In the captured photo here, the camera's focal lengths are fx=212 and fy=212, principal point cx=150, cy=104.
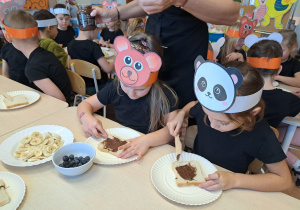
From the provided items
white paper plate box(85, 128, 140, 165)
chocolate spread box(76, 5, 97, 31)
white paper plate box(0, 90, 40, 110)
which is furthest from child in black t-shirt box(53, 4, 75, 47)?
white paper plate box(85, 128, 140, 165)

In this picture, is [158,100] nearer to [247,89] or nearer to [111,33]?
[247,89]

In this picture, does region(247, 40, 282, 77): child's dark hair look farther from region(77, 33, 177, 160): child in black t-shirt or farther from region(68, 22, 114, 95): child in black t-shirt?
region(68, 22, 114, 95): child in black t-shirt

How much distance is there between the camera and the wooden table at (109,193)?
26.9 inches

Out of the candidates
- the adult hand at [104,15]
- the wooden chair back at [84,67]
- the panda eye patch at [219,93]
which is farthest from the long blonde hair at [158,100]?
the wooden chair back at [84,67]

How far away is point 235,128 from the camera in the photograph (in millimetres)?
Answer: 941

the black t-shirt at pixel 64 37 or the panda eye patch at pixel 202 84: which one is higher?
the panda eye patch at pixel 202 84

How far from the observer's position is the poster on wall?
12.5 feet

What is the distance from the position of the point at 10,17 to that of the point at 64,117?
0.95 meters

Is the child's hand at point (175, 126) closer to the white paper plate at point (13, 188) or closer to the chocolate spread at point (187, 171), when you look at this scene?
the chocolate spread at point (187, 171)

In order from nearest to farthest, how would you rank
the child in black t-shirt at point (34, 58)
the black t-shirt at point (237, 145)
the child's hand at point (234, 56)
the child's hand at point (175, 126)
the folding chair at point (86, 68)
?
the black t-shirt at point (237, 145) → the child's hand at point (175, 126) → the child in black t-shirt at point (34, 58) → the folding chair at point (86, 68) → the child's hand at point (234, 56)

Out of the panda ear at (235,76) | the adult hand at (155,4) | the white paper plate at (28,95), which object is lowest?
the white paper plate at (28,95)

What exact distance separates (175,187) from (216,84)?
39 cm

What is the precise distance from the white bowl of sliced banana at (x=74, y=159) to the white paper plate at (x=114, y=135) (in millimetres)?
49

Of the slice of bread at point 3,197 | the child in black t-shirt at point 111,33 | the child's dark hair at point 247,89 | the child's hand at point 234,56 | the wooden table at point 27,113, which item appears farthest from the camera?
the child in black t-shirt at point 111,33
